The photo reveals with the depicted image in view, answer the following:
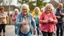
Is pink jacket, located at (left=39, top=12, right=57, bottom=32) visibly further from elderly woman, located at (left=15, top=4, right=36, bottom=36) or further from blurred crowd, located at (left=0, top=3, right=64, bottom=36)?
elderly woman, located at (left=15, top=4, right=36, bottom=36)

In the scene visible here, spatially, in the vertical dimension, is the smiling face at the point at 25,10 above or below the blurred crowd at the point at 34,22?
above

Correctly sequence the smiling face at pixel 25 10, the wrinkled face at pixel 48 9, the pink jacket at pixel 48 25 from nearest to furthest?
the smiling face at pixel 25 10, the wrinkled face at pixel 48 9, the pink jacket at pixel 48 25

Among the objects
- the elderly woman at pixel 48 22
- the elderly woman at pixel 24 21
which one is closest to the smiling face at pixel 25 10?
the elderly woman at pixel 24 21

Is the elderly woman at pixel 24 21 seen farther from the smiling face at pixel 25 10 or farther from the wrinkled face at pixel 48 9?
the wrinkled face at pixel 48 9

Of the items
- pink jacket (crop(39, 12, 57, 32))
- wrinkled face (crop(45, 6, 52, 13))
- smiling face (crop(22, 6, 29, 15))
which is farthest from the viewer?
pink jacket (crop(39, 12, 57, 32))

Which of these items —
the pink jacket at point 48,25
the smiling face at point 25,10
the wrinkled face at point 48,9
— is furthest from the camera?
the pink jacket at point 48,25

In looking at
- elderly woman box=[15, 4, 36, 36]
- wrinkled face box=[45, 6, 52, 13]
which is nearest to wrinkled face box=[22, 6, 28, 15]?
elderly woman box=[15, 4, 36, 36]

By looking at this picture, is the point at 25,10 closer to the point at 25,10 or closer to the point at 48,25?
the point at 25,10

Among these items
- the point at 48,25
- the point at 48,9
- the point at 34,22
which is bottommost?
the point at 48,25

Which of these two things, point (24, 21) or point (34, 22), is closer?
point (24, 21)

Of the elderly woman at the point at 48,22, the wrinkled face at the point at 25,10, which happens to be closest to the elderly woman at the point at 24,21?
the wrinkled face at the point at 25,10

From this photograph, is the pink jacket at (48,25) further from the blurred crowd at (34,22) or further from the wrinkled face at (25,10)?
the wrinkled face at (25,10)

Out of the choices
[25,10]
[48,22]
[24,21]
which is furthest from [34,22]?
[48,22]

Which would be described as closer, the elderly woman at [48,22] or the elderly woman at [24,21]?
the elderly woman at [24,21]
